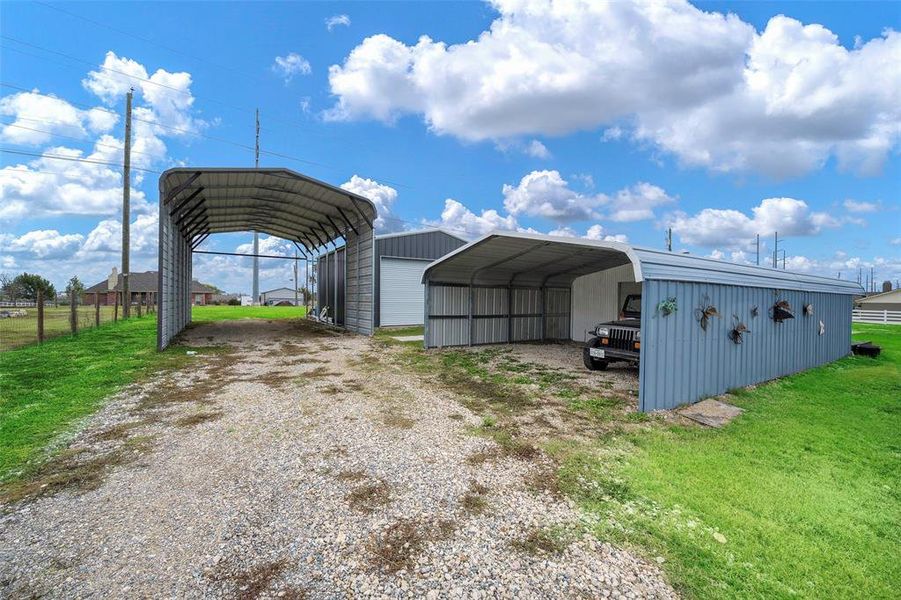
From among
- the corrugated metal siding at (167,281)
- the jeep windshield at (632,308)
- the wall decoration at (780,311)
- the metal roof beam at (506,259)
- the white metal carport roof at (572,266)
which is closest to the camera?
the white metal carport roof at (572,266)

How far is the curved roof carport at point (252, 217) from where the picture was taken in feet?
43.3

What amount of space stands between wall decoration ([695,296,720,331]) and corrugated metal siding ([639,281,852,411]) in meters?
0.09

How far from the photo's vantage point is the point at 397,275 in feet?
70.0

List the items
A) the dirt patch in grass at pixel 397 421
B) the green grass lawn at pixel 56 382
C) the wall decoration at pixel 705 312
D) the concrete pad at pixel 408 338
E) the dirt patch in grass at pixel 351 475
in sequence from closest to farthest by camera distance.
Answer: the dirt patch in grass at pixel 351 475
the green grass lawn at pixel 56 382
the dirt patch in grass at pixel 397 421
the wall decoration at pixel 705 312
the concrete pad at pixel 408 338

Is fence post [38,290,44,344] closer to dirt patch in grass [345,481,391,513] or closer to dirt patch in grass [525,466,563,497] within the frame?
dirt patch in grass [345,481,391,513]

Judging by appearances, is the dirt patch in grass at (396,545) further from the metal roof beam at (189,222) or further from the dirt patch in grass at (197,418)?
the metal roof beam at (189,222)

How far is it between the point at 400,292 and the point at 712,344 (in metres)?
15.8

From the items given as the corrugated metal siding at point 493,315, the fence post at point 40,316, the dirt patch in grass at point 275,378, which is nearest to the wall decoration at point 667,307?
the dirt patch in grass at point 275,378

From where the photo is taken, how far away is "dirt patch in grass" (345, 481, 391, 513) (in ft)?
11.8

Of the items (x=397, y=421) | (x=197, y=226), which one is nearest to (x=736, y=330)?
(x=397, y=421)

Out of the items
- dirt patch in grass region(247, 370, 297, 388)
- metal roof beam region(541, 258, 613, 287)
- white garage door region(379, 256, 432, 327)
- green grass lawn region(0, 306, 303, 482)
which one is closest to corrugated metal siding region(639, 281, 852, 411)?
metal roof beam region(541, 258, 613, 287)

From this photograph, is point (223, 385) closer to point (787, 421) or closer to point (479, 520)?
point (479, 520)

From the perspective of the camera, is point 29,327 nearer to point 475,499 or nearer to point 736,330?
point 475,499

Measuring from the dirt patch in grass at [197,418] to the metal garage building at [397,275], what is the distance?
47.3 feet
